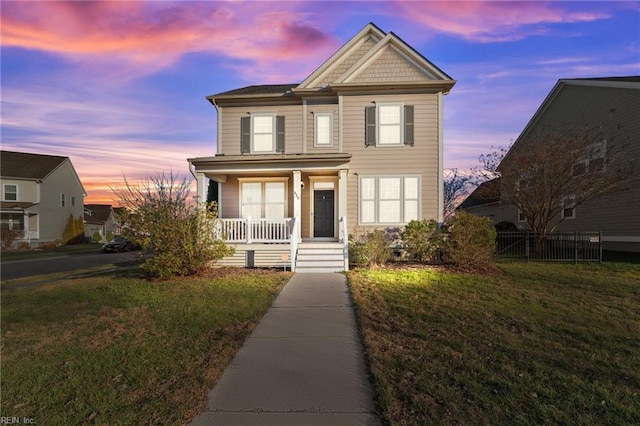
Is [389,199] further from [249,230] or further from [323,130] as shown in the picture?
[249,230]

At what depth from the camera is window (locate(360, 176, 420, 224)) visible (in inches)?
555

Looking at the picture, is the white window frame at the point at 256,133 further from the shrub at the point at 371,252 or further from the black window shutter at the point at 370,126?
the shrub at the point at 371,252

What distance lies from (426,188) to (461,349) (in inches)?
396

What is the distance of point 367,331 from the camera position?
18.0ft

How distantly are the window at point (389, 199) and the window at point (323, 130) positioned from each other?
217cm

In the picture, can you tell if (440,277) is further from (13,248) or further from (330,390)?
(13,248)

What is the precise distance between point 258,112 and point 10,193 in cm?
2905

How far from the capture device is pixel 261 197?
1522cm

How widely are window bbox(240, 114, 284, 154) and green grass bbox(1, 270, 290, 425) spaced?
24.8 ft

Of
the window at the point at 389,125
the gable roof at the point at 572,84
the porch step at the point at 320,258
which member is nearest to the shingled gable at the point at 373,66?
the window at the point at 389,125

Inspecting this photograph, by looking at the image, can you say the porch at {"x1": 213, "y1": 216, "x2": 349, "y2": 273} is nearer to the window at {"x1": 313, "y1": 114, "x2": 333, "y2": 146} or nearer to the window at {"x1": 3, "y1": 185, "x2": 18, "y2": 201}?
the window at {"x1": 313, "y1": 114, "x2": 333, "y2": 146}

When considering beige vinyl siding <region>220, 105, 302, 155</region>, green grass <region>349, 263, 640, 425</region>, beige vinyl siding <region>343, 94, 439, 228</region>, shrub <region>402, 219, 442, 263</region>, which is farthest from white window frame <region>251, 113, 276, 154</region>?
green grass <region>349, 263, 640, 425</region>

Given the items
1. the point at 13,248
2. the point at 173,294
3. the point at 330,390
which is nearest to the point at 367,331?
the point at 330,390

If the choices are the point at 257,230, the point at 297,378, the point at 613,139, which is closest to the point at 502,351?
the point at 297,378
